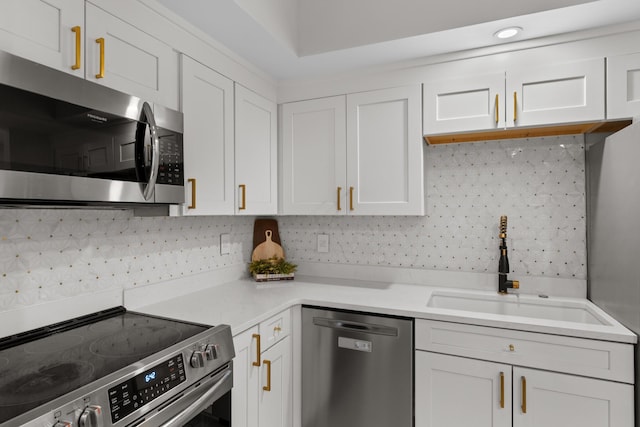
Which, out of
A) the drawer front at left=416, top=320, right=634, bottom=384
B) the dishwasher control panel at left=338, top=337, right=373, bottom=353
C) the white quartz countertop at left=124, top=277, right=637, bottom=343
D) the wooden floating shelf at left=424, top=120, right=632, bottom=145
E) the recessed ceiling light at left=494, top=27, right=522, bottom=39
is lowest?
the dishwasher control panel at left=338, top=337, right=373, bottom=353

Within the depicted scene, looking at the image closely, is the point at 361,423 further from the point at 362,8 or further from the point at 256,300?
the point at 362,8

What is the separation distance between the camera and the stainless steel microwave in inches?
39.3

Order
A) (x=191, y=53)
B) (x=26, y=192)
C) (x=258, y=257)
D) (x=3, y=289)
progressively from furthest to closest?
1. (x=258, y=257)
2. (x=191, y=53)
3. (x=3, y=289)
4. (x=26, y=192)

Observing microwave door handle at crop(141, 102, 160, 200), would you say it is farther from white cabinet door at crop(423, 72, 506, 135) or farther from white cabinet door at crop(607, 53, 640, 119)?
white cabinet door at crop(607, 53, 640, 119)

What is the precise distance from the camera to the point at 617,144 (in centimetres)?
162

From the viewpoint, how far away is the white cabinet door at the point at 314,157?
2.30 m

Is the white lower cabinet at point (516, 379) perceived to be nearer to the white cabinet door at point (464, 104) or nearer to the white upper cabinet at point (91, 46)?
the white cabinet door at point (464, 104)

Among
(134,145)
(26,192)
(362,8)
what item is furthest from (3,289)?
(362,8)

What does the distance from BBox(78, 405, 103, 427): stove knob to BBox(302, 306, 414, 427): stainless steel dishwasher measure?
1.17 metres

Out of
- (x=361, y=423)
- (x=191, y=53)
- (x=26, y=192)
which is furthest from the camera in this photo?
(x=361, y=423)

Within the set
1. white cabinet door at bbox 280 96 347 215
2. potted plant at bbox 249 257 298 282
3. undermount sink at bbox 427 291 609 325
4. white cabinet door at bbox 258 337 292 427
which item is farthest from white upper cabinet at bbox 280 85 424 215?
white cabinet door at bbox 258 337 292 427

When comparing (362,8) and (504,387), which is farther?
(362,8)

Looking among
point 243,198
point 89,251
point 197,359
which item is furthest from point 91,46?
point 197,359

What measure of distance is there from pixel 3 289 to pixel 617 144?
2.49 meters
